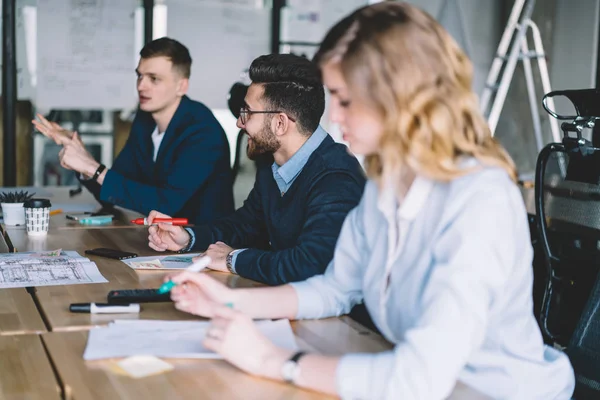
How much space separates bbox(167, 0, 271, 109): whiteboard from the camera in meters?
5.05

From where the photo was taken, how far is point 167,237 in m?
2.14

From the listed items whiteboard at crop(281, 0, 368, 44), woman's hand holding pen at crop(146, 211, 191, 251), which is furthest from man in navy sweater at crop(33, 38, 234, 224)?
whiteboard at crop(281, 0, 368, 44)

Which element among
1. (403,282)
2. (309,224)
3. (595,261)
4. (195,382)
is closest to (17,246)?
(309,224)

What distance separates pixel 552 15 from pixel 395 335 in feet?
15.0

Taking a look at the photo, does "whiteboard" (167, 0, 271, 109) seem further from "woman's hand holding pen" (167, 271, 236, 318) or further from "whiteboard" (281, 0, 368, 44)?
"woman's hand holding pen" (167, 271, 236, 318)

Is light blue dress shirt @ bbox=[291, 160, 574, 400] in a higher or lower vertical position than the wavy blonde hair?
lower

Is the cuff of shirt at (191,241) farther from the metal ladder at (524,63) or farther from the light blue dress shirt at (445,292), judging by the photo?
the metal ladder at (524,63)

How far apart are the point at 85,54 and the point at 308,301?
3.79 metres

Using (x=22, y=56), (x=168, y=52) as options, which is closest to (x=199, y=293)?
(x=168, y=52)

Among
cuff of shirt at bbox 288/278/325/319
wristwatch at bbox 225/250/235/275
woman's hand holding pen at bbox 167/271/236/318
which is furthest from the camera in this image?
wristwatch at bbox 225/250/235/275

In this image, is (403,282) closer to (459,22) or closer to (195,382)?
(195,382)

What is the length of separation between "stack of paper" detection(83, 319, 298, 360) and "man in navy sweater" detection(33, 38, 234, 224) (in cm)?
141

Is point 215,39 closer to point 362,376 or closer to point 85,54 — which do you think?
point 85,54

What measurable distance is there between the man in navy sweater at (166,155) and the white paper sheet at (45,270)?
0.77 metres
